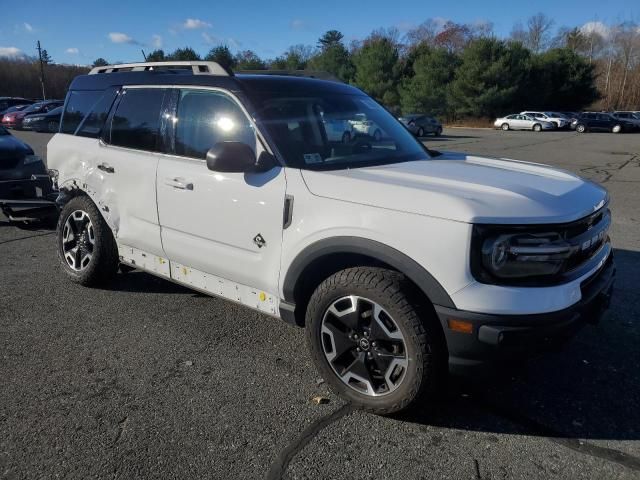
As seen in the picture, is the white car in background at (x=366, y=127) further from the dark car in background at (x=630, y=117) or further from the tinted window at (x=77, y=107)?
the dark car in background at (x=630, y=117)

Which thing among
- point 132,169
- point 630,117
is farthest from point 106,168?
point 630,117

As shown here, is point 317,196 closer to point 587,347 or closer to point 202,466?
point 202,466

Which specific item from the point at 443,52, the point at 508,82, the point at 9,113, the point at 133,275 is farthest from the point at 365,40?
the point at 133,275

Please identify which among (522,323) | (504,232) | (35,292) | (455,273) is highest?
(504,232)

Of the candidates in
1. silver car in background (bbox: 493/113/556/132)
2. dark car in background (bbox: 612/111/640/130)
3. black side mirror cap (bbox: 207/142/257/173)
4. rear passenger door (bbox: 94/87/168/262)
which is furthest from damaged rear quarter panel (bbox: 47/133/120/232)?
dark car in background (bbox: 612/111/640/130)

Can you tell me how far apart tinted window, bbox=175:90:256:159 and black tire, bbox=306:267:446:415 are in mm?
1118

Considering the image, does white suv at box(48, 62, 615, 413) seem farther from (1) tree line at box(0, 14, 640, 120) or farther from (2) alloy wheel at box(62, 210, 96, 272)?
(1) tree line at box(0, 14, 640, 120)

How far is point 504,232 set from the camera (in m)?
2.52

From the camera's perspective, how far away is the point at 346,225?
287 centimetres

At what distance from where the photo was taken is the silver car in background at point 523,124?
141 feet

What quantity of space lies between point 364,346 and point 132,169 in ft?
7.77

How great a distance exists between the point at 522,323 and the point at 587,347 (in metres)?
1.61

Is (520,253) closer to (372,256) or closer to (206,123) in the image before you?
(372,256)

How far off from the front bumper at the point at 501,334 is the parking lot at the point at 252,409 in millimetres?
181
